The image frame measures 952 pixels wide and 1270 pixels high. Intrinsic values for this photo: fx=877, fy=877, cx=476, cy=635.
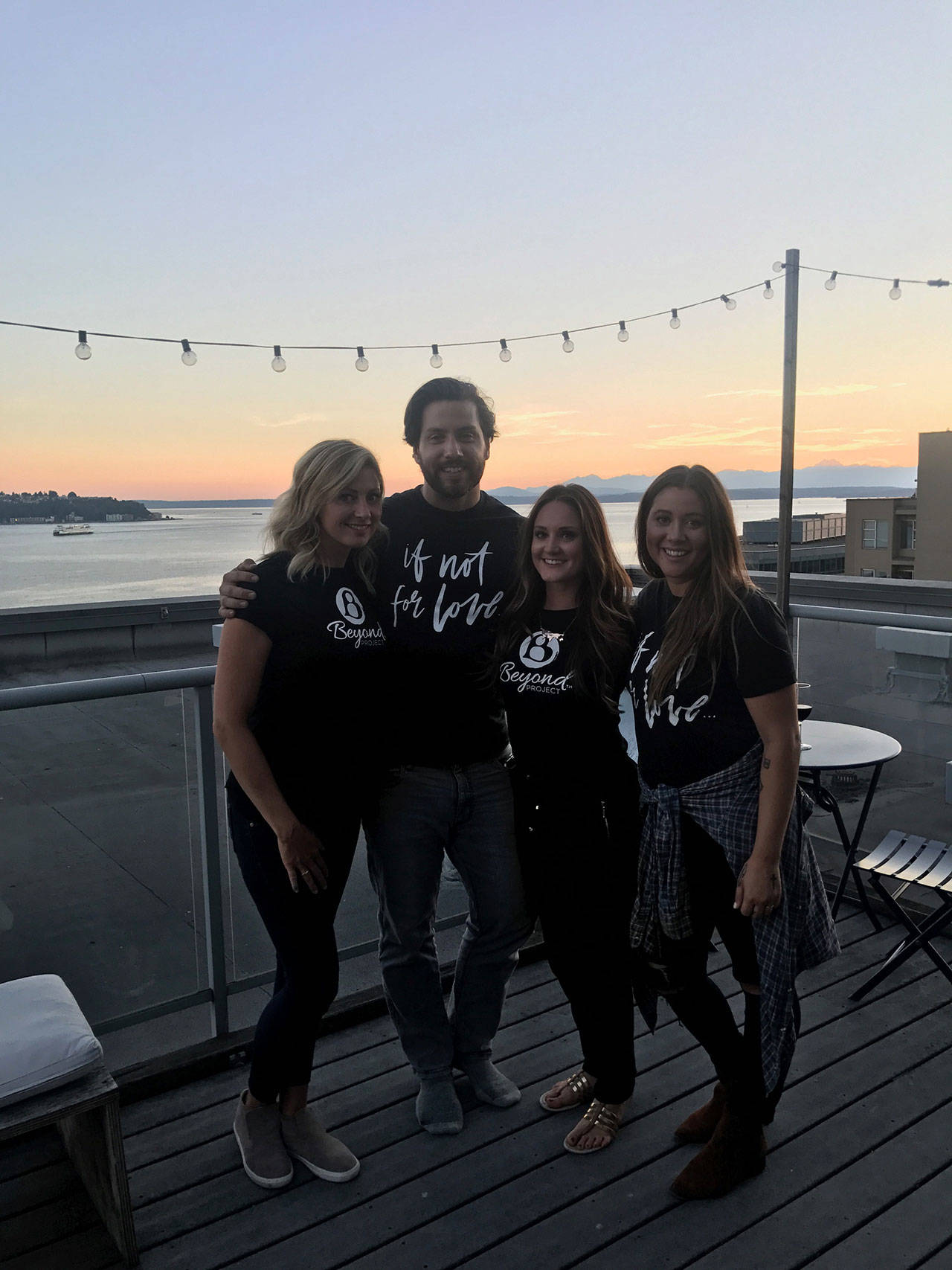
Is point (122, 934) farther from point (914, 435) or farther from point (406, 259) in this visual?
point (914, 435)

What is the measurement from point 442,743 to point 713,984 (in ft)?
2.63

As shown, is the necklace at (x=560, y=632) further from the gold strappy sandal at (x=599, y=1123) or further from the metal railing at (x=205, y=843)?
the gold strappy sandal at (x=599, y=1123)

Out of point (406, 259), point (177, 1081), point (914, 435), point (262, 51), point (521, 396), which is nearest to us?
point (177, 1081)

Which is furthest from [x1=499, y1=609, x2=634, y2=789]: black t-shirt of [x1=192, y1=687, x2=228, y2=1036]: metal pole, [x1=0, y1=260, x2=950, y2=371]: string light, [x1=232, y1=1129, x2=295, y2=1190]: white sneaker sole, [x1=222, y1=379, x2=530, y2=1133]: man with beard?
[x1=0, y1=260, x2=950, y2=371]: string light

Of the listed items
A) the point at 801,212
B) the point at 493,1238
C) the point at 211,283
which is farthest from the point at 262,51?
the point at 211,283

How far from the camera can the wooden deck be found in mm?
1749

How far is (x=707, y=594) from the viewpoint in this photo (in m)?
1.79

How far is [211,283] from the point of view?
17.9 meters

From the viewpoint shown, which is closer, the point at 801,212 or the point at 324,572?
the point at 324,572

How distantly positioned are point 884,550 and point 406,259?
2638 inches

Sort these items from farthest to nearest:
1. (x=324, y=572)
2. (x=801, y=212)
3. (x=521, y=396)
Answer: (x=521, y=396) → (x=801, y=212) → (x=324, y=572)

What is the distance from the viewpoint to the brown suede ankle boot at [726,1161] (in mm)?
1880

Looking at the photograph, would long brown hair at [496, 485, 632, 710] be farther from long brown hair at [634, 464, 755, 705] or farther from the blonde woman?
the blonde woman

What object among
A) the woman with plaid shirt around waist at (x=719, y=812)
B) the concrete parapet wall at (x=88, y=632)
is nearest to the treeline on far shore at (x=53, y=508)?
the concrete parapet wall at (x=88, y=632)
